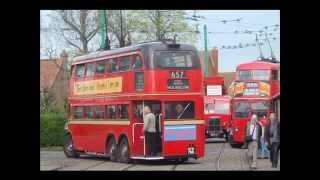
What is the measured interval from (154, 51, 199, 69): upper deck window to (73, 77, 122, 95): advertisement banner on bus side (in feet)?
3.67

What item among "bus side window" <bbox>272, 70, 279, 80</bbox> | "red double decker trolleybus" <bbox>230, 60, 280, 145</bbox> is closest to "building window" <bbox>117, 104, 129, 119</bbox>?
"red double decker trolleybus" <bbox>230, 60, 280, 145</bbox>

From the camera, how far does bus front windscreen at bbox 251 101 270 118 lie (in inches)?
858

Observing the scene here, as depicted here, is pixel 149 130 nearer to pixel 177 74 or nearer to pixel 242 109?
pixel 177 74

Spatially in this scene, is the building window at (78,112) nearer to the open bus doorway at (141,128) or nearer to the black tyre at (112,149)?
the black tyre at (112,149)

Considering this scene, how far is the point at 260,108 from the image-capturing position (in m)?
22.6

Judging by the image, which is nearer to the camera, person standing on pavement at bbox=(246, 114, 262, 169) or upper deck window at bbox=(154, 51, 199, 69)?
person standing on pavement at bbox=(246, 114, 262, 169)

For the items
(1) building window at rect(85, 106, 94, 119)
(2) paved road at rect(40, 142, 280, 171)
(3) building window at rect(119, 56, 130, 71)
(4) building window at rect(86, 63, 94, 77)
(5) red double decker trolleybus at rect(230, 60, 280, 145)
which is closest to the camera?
(2) paved road at rect(40, 142, 280, 171)

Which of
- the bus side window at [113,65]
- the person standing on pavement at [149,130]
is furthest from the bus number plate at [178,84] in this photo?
the bus side window at [113,65]

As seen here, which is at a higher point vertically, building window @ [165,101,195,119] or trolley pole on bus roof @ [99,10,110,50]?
trolley pole on bus roof @ [99,10,110,50]

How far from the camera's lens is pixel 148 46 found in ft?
67.0

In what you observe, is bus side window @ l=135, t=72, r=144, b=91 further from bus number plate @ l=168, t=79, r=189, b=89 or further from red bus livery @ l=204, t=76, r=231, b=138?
red bus livery @ l=204, t=76, r=231, b=138

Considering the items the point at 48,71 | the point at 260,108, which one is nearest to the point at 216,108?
the point at 260,108
